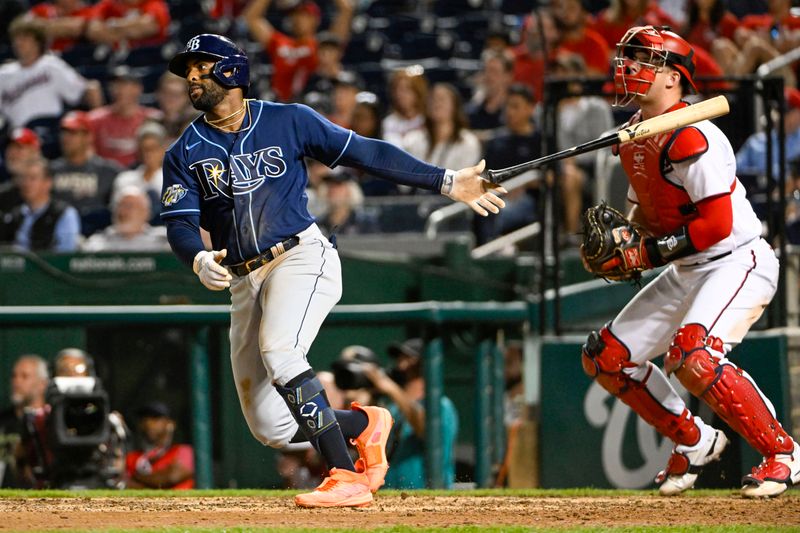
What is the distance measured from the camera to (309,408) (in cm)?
516

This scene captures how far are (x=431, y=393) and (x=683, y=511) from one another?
2407 millimetres

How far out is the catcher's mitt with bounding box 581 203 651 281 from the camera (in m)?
5.67

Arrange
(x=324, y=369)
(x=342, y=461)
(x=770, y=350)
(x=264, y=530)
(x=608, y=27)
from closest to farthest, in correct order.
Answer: (x=264, y=530), (x=342, y=461), (x=770, y=350), (x=324, y=369), (x=608, y=27)

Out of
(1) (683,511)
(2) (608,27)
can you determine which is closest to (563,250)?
(2) (608,27)

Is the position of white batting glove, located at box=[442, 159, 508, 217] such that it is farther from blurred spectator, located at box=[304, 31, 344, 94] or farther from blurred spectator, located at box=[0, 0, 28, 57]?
blurred spectator, located at box=[0, 0, 28, 57]

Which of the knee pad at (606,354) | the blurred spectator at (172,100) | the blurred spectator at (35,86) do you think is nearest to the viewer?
the knee pad at (606,354)

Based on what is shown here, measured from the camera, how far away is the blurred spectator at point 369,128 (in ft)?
34.6

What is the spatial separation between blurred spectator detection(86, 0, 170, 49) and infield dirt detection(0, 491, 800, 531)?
857cm

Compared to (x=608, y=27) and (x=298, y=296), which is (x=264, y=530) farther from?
(x=608, y=27)

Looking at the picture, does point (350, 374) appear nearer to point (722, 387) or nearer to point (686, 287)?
point (686, 287)

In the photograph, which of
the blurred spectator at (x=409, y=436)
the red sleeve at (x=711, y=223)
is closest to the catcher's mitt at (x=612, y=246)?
the red sleeve at (x=711, y=223)

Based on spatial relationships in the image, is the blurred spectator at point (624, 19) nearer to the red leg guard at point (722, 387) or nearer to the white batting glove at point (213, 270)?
the red leg guard at point (722, 387)

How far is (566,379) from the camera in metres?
7.67

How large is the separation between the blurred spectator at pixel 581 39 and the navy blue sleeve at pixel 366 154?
5.60m
